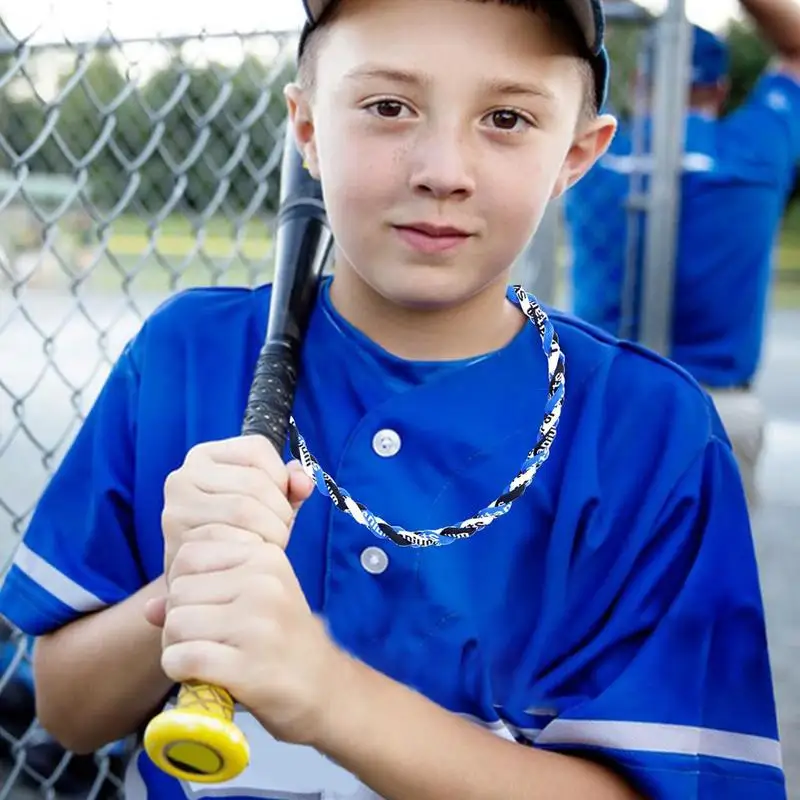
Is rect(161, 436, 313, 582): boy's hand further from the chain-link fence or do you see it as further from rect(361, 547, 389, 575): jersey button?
the chain-link fence

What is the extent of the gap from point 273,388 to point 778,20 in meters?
2.51

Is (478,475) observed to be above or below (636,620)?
above

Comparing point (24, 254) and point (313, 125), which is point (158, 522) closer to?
point (313, 125)

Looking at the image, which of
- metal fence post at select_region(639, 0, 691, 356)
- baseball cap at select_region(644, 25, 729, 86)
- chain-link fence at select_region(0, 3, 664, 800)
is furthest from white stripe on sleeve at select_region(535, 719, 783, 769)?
baseball cap at select_region(644, 25, 729, 86)

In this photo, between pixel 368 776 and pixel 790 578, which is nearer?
pixel 368 776

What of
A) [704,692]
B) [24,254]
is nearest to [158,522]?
[704,692]

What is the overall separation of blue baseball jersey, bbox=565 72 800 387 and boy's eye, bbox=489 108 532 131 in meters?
2.55

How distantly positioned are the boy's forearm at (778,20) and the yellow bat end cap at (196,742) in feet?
8.97

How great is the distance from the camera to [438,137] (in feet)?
2.99

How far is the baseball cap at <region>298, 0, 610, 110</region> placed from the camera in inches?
37.9

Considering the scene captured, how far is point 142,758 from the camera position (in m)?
1.08

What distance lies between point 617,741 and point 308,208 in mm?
585

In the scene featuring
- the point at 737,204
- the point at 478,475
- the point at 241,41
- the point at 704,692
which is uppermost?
the point at 737,204

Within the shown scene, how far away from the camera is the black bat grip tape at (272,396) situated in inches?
35.0
